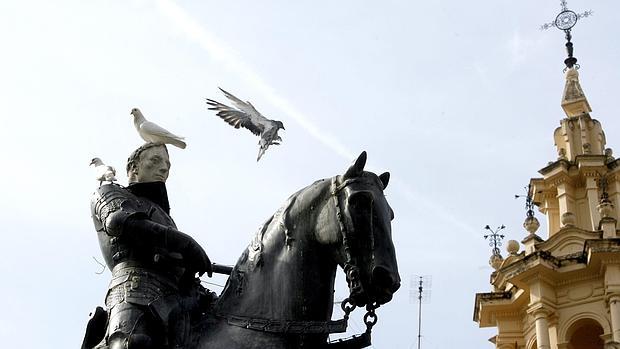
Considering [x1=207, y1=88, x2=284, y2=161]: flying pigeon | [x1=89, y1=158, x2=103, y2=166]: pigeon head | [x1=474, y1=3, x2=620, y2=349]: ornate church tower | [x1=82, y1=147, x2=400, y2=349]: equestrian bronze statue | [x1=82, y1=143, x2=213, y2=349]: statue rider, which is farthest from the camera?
[x1=474, y1=3, x2=620, y2=349]: ornate church tower

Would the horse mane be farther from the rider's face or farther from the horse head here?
the rider's face

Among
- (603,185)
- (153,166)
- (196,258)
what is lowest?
(196,258)

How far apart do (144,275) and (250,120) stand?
2.12 m

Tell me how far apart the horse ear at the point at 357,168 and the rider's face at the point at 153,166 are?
5.70 ft

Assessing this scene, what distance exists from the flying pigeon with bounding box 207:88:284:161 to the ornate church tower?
27.5 m

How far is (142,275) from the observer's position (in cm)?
693

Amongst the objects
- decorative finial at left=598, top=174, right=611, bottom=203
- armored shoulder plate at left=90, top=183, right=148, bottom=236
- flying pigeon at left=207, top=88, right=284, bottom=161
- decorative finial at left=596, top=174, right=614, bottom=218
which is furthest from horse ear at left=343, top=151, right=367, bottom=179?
decorative finial at left=598, top=174, right=611, bottom=203

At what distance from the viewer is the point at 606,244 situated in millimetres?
35531

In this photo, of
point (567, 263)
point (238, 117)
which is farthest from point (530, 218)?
point (238, 117)

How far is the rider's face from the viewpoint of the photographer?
7555mm

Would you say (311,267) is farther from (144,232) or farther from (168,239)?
(144,232)

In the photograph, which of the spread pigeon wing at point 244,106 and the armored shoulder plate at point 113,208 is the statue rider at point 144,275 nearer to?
the armored shoulder plate at point 113,208

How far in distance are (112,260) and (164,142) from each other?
1.07 meters

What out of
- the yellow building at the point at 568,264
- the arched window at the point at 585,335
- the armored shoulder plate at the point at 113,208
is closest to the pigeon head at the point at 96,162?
the armored shoulder plate at the point at 113,208
